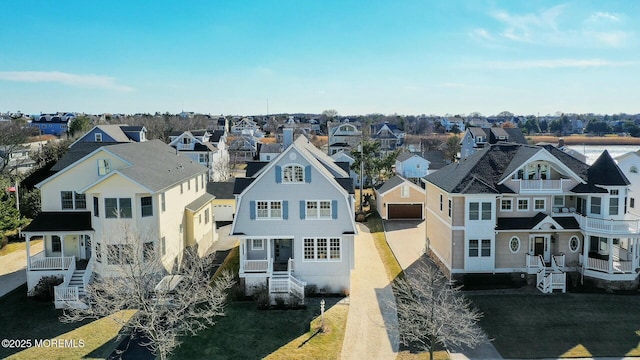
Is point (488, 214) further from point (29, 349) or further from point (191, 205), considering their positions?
point (29, 349)

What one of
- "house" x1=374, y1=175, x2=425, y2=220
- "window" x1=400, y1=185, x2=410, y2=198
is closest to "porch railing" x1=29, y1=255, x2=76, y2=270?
"house" x1=374, y1=175, x2=425, y2=220

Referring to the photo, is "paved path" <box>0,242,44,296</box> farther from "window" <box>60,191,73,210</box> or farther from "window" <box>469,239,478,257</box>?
"window" <box>469,239,478,257</box>

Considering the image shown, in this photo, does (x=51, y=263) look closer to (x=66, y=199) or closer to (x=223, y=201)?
(x=66, y=199)

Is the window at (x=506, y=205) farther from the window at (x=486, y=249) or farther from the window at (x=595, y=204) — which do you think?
the window at (x=595, y=204)

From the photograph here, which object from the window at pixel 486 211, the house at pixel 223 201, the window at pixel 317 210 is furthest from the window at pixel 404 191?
the window at pixel 317 210

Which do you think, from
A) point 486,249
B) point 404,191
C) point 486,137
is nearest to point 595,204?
point 486,249

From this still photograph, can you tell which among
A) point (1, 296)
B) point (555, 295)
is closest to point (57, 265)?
point (1, 296)

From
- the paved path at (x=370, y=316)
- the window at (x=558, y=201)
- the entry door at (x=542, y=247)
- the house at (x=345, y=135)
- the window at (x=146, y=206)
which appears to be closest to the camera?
the paved path at (x=370, y=316)
